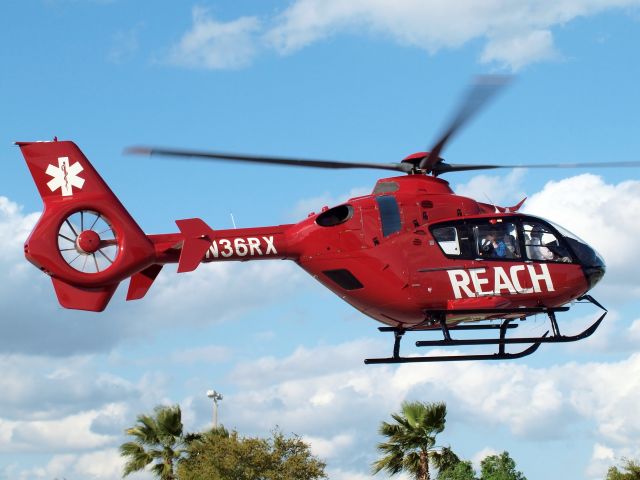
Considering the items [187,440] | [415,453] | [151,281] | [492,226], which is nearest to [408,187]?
[492,226]

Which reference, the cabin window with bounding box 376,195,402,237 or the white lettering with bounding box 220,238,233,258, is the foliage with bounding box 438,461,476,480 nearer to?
the cabin window with bounding box 376,195,402,237

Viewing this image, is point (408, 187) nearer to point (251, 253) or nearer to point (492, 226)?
point (492, 226)

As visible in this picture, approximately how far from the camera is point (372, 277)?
28.2 meters

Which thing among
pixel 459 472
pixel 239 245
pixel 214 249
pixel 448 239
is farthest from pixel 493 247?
pixel 459 472

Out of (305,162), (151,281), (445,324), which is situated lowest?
(445,324)

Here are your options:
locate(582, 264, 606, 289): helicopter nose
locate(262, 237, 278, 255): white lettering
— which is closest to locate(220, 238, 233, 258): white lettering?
locate(262, 237, 278, 255): white lettering

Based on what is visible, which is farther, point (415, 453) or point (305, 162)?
point (415, 453)

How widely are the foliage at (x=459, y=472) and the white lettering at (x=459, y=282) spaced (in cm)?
1571

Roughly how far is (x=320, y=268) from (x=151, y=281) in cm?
441

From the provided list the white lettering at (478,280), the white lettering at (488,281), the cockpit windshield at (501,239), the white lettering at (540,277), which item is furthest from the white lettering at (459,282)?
the white lettering at (540,277)

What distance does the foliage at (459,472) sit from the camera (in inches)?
1640

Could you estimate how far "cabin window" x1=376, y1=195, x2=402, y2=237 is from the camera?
28.3 metres

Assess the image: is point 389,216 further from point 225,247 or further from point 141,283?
point 141,283

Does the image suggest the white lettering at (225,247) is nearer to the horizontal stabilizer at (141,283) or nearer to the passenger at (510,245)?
the horizontal stabilizer at (141,283)
